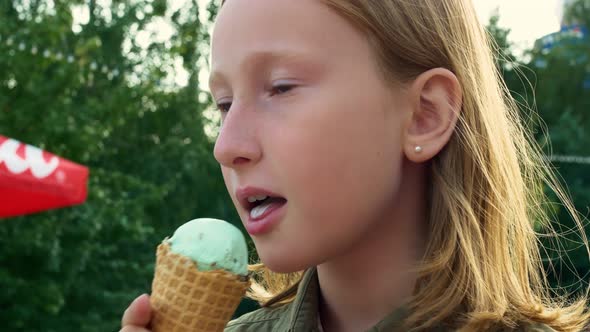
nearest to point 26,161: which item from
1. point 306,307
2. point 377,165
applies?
point 306,307

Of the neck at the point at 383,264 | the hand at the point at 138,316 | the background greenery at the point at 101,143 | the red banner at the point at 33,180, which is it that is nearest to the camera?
the hand at the point at 138,316

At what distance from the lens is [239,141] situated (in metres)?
2.07

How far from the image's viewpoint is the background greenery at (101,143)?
40.4 feet

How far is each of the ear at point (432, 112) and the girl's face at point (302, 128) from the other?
107 mm

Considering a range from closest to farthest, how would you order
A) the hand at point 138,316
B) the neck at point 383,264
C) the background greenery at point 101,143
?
the hand at point 138,316 → the neck at point 383,264 → the background greenery at point 101,143

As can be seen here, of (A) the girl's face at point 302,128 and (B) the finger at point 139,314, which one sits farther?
(B) the finger at point 139,314

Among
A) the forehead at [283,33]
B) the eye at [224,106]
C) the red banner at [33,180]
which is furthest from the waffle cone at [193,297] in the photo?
the red banner at [33,180]

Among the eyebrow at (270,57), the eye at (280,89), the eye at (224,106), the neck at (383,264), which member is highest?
the eyebrow at (270,57)

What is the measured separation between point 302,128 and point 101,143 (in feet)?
43.0

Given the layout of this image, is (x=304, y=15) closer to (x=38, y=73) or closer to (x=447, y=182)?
(x=447, y=182)

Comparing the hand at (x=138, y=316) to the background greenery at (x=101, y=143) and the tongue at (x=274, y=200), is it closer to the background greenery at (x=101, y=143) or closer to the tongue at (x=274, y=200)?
the tongue at (x=274, y=200)

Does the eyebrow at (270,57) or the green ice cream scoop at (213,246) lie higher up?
the eyebrow at (270,57)

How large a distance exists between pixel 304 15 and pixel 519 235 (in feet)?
2.90

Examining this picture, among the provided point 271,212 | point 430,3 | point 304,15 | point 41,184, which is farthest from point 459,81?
point 41,184
